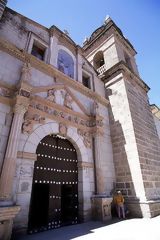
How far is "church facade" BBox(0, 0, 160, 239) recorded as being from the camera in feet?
14.2

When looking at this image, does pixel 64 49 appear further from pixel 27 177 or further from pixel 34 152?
pixel 27 177

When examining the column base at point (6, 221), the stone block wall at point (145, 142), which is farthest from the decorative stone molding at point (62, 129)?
the stone block wall at point (145, 142)

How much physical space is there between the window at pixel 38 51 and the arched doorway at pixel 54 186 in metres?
3.75

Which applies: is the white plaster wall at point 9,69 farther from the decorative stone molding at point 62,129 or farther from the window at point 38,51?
the decorative stone molding at point 62,129

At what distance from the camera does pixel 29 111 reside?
508 cm

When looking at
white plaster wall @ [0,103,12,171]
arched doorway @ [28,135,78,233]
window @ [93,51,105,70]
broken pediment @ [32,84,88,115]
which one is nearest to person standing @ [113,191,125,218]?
arched doorway @ [28,135,78,233]

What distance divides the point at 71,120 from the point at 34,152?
208cm

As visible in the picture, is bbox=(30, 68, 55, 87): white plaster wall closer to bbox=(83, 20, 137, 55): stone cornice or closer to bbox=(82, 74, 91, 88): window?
bbox=(82, 74, 91, 88): window

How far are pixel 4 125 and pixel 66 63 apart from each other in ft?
16.1

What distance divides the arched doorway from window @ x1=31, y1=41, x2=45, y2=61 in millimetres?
→ 3747

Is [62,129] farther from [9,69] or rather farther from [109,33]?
[109,33]

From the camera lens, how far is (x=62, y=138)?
236 inches

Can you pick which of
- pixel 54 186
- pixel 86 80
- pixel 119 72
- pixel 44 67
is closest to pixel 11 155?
pixel 54 186

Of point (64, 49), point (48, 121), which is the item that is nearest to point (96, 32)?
point (64, 49)
